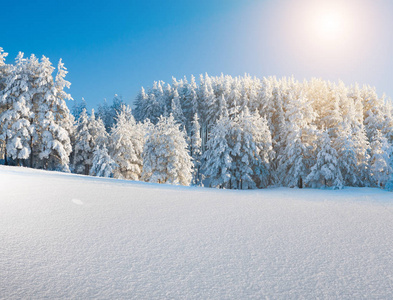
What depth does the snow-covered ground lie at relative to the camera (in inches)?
136

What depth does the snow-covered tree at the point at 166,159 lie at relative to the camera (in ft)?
85.0

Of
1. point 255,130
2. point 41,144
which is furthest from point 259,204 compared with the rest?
point 41,144

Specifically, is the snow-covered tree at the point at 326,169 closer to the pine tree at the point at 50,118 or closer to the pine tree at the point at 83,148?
the pine tree at the point at 50,118

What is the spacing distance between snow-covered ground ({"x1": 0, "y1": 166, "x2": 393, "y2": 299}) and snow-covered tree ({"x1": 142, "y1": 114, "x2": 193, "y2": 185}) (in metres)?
17.5

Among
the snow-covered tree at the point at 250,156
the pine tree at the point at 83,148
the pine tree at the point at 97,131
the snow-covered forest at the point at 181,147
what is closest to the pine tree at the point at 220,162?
the snow-covered forest at the point at 181,147

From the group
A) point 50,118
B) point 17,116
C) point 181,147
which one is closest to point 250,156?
point 181,147

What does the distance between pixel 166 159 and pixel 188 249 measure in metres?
22.2

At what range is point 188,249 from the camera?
475 centimetres

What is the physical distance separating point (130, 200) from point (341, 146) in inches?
813

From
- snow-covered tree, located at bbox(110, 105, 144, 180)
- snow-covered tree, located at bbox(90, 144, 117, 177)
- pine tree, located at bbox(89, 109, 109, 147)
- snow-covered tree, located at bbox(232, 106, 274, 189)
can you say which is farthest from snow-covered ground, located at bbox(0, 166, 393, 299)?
pine tree, located at bbox(89, 109, 109, 147)

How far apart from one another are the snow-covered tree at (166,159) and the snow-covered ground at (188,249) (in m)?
17.5

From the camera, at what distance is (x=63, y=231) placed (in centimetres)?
550

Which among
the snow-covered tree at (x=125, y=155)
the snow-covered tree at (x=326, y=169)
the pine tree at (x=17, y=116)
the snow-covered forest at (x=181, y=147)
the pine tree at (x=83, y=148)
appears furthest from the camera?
the pine tree at (x=83, y=148)

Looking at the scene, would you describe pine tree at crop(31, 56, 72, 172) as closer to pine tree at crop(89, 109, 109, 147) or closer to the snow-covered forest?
the snow-covered forest
